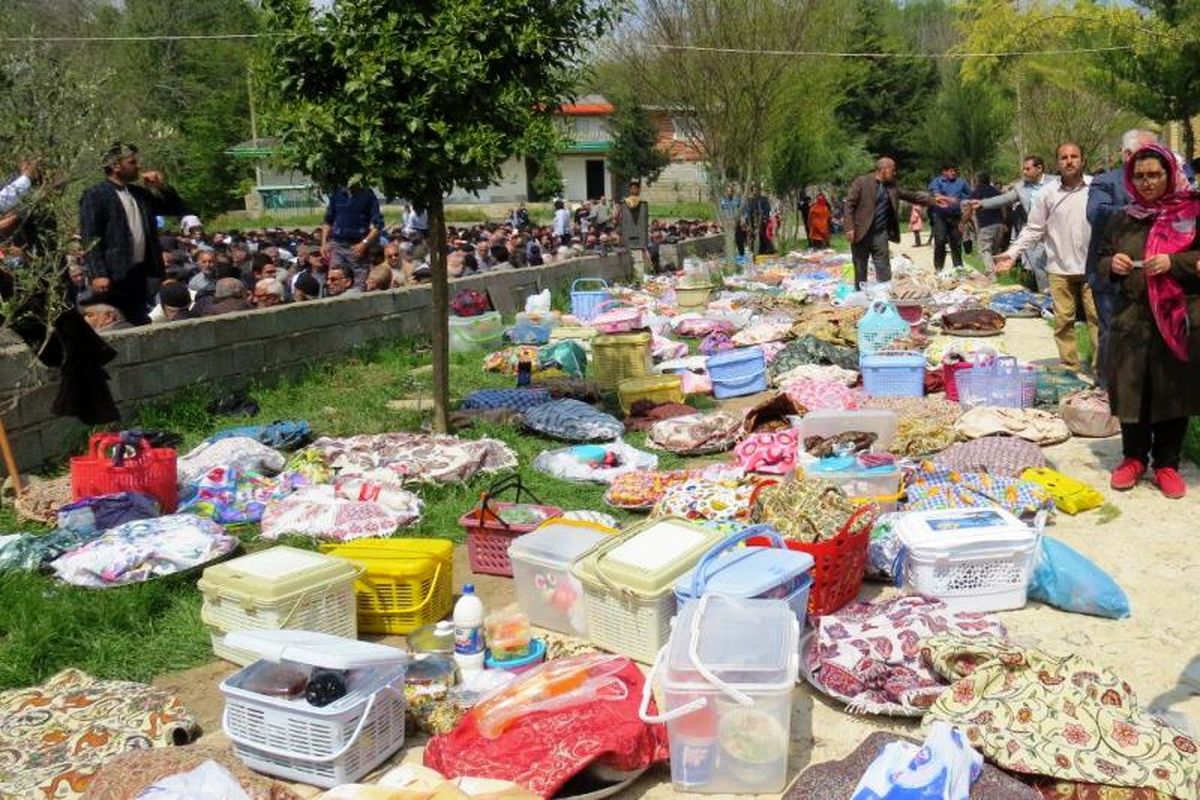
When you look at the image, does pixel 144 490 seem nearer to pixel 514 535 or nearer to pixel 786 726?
pixel 514 535

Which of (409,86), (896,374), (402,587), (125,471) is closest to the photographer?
(402,587)

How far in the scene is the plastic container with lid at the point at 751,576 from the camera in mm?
3770

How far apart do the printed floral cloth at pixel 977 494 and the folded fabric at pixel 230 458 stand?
3.63 metres

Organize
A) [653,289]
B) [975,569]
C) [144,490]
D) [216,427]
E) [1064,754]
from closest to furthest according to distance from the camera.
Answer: [1064,754] → [975,569] → [144,490] → [216,427] → [653,289]

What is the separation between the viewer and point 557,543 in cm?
446

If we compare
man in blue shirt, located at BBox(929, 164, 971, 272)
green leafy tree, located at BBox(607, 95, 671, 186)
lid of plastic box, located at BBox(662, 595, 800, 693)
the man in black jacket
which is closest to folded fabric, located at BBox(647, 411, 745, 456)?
lid of plastic box, located at BBox(662, 595, 800, 693)

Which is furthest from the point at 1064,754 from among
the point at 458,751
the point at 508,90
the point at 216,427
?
the point at 216,427

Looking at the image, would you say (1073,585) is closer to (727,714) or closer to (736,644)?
(736,644)

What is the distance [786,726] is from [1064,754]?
77 centimetres

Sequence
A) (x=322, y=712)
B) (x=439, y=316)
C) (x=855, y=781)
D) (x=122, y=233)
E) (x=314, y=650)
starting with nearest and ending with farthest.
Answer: (x=855, y=781), (x=322, y=712), (x=314, y=650), (x=439, y=316), (x=122, y=233)

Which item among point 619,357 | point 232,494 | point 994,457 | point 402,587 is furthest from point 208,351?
point 994,457

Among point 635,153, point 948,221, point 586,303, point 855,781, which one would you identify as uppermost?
point 635,153

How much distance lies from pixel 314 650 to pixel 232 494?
2909 millimetres

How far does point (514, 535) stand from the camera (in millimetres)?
4953
